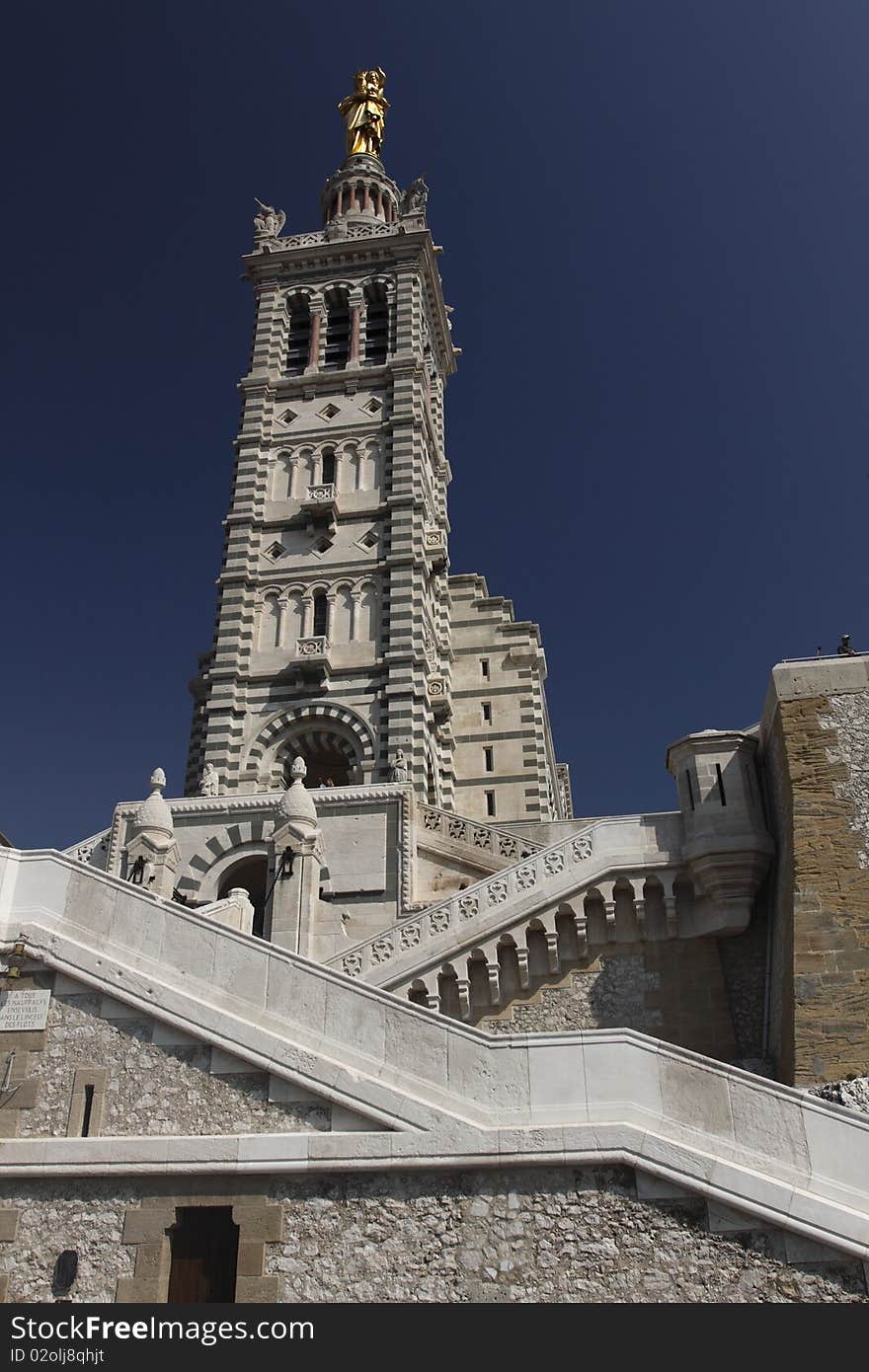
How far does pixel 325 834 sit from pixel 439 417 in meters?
21.7

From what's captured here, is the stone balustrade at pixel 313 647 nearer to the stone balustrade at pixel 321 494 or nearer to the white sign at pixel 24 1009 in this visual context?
the stone balustrade at pixel 321 494

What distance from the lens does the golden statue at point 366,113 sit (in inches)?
1910

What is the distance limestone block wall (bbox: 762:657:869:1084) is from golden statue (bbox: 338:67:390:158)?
130 feet

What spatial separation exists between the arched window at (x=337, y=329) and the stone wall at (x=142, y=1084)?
2957 cm

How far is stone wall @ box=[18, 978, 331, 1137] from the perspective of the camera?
1047 cm

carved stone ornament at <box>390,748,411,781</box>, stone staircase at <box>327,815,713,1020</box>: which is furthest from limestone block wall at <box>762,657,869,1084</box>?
carved stone ornament at <box>390,748,411,781</box>

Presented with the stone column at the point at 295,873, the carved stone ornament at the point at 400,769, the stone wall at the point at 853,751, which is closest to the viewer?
the stone wall at the point at 853,751

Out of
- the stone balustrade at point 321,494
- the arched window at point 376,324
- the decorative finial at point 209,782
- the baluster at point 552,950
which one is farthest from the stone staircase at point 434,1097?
the arched window at point 376,324

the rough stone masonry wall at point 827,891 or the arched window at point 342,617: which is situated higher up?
the arched window at point 342,617

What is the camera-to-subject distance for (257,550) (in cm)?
3312

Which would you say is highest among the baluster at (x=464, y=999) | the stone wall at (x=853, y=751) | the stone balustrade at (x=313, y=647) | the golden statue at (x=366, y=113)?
the golden statue at (x=366, y=113)
